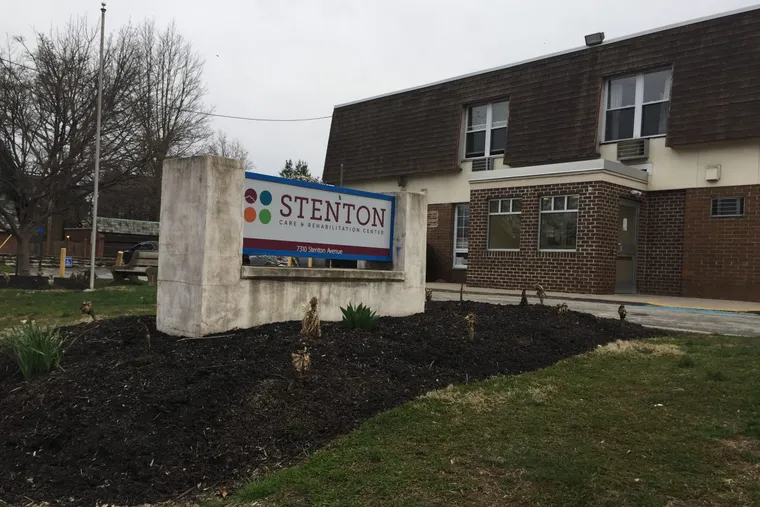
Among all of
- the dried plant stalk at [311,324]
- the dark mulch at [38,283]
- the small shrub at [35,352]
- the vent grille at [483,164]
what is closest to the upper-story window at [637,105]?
the vent grille at [483,164]

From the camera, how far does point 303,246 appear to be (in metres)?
6.48

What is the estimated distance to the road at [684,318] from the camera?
31.1 feet

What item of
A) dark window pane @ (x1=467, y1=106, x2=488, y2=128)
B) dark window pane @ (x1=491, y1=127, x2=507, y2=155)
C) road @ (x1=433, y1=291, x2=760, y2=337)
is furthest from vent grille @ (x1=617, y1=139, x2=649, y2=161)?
road @ (x1=433, y1=291, x2=760, y2=337)

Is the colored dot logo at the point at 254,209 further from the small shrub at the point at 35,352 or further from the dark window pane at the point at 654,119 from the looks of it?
the dark window pane at the point at 654,119

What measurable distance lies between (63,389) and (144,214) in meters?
52.6

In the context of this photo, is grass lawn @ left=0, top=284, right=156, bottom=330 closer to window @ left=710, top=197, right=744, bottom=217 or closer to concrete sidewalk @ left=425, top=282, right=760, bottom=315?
concrete sidewalk @ left=425, top=282, right=760, bottom=315

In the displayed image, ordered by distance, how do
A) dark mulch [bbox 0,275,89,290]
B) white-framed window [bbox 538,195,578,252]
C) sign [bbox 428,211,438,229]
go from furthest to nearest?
sign [bbox 428,211,438,229] → white-framed window [bbox 538,195,578,252] → dark mulch [bbox 0,275,89,290]

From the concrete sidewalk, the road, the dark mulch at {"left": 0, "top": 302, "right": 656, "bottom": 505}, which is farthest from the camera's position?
the concrete sidewalk

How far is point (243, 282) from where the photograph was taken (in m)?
5.75

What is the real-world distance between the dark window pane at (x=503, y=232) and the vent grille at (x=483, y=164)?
3.50 meters

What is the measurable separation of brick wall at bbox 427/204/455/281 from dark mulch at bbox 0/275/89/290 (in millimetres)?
11937

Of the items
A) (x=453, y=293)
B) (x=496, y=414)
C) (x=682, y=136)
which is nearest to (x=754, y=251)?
(x=682, y=136)

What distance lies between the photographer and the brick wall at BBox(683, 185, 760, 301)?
1548 cm

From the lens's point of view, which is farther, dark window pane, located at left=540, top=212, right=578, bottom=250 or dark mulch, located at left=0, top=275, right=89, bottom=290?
dark window pane, located at left=540, top=212, right=578, bottom=250
